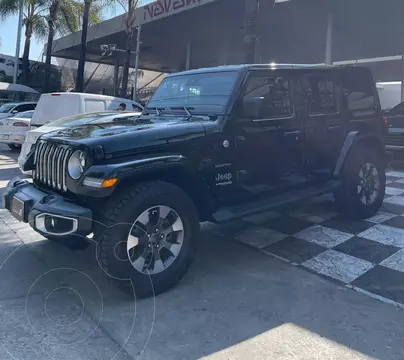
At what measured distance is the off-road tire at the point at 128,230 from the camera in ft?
10.6

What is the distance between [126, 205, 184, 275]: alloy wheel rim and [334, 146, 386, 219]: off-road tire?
260cm

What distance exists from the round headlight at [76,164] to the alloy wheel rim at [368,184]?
3.65 metres

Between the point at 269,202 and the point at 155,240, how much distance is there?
1.45 metres

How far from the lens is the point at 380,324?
10.1 ft

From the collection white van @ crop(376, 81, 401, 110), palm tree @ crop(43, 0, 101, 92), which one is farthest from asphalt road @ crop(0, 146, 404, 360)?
white van @ crop(376, 81, 401, 110)

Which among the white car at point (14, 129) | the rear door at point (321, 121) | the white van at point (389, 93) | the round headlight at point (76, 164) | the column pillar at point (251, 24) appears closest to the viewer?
the round headlight at point (76, 164)

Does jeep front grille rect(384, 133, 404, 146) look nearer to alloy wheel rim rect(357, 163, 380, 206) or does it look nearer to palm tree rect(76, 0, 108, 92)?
alloy wheel rim rect(357, 163, 380, 206)

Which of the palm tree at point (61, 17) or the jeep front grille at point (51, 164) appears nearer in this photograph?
the jeep front grille at point (51, 164)

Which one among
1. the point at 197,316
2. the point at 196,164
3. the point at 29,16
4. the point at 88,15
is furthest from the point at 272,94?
the point at 29,16

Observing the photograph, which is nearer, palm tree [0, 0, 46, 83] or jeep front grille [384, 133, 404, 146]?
jeep front grille [384, 133, 404, 146]

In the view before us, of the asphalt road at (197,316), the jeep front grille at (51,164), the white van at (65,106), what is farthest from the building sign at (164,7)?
the asphalt road at (197,316)

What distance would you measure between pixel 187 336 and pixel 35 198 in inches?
68.9

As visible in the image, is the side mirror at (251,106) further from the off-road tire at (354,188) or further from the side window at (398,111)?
the side window at (398,111)

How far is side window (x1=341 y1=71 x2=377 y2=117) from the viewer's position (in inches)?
215
